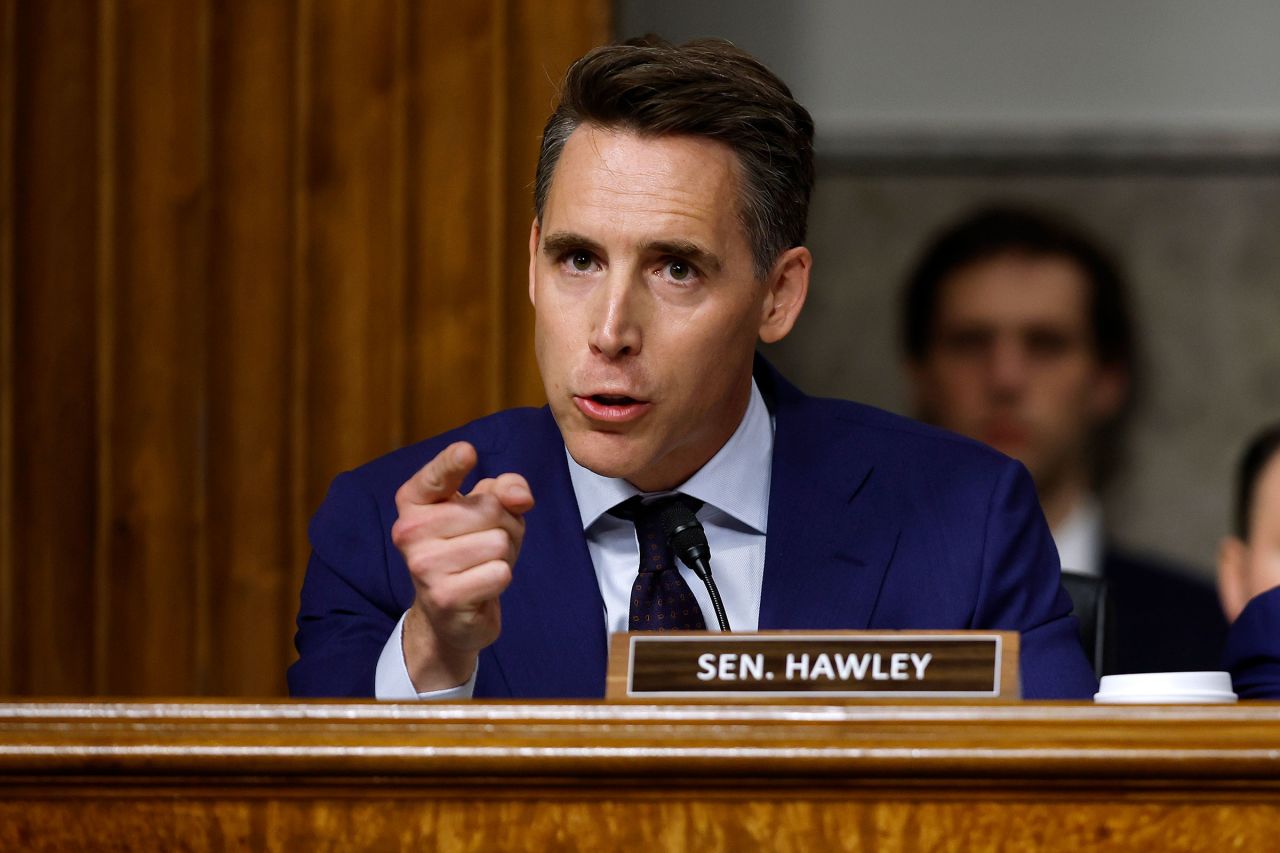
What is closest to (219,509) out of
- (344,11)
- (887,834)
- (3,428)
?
(3,428)

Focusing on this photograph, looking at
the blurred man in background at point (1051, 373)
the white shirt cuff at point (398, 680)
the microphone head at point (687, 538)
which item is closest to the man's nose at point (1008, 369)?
the blurred man in background at point (1051, 373)

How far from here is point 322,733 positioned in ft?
3.25

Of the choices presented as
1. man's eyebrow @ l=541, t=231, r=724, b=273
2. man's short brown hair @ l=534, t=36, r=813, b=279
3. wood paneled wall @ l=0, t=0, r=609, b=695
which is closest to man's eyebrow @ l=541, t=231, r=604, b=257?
man's eyebrow @ l=541, t=231, r=724, b=273

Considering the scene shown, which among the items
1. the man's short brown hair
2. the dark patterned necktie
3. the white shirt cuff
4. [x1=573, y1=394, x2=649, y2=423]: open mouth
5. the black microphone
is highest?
the man's short brown hair

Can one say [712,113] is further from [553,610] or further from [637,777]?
[637,777]

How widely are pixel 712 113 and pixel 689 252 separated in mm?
162

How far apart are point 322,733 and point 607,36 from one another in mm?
2052

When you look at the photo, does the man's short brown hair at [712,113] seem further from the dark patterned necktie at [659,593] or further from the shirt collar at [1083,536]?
the shirt collar at [1083,536]

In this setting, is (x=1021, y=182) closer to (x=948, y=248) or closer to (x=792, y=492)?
(x=948, y=248)

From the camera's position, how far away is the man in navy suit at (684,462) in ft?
5.16

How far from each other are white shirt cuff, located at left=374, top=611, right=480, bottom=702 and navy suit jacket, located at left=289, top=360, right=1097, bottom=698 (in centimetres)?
11

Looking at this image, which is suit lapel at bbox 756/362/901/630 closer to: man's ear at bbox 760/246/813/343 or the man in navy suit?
the man in navy suit

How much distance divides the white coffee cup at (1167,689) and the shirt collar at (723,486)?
0.67 metres

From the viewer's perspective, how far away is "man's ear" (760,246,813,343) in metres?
Result: 1.77
